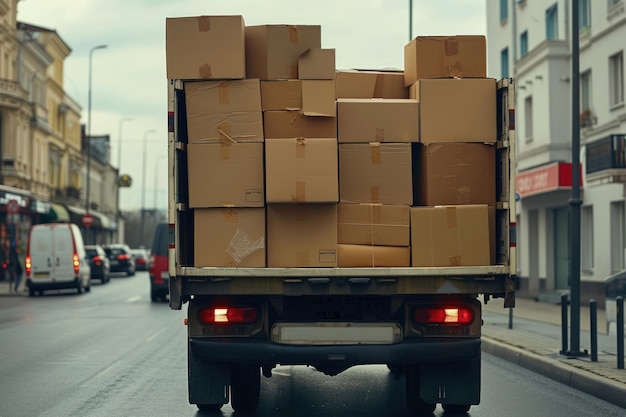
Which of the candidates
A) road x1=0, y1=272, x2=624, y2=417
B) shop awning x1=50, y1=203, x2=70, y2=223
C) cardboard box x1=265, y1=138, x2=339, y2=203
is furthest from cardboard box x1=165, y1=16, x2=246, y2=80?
shop awning x1=50, y1=203, x2=70, y2=223

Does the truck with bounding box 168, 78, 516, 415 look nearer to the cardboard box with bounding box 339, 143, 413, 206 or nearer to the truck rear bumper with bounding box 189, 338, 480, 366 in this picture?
the truck rear bumper with bounding box 189, 338, 480, 366

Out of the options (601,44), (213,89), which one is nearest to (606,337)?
(213,89)

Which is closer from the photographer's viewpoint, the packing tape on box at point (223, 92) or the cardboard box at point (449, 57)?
the packing tape on box at point (223, 92)

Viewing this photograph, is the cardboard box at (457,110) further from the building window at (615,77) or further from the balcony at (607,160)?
the building window at (615,77)

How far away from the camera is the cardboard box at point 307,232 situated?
830cm

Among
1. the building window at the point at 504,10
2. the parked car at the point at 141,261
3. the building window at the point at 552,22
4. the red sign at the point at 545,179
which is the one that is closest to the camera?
the red sign at the point at 545,179

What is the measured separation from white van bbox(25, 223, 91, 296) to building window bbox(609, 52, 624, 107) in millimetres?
17472

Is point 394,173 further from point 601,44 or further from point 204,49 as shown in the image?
point 601,44

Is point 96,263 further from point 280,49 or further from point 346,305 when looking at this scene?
point 346,305

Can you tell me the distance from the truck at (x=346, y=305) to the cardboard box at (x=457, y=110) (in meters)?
0.11

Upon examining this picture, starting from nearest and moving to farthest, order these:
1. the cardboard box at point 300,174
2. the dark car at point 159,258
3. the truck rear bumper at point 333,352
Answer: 1. the cardboard box at point 300,174
2. the truck rear bumper at point 333,352
3. the dark car at point 159,258

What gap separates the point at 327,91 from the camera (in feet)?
27.6

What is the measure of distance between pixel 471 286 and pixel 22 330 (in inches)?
524

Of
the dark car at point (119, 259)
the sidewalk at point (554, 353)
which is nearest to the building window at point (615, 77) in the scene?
the sidewalk at point (554, 353)
